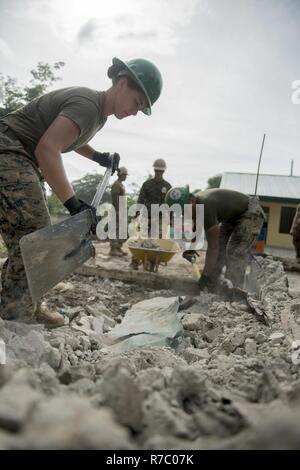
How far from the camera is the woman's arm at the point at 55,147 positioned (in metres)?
1.93

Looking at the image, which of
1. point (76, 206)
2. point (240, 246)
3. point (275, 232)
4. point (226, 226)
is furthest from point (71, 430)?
point (275, 232)

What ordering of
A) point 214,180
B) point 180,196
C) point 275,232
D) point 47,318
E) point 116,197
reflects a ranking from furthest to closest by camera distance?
point 214,180, point 275,232, point 116,197, point 180,196, point 47,318

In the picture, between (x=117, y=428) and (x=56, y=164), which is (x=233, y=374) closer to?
(x=117, y=428)

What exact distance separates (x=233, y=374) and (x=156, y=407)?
0.77 m

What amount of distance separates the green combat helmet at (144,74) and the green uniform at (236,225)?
93.8 inches

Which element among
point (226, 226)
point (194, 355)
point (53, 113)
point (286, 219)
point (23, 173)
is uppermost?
point (53, 113)

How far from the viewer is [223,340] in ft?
8.66

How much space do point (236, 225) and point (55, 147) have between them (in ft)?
11.8

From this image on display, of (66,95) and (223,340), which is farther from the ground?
(66,95)

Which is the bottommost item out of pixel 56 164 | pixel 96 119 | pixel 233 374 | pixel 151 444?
pixel 233 374

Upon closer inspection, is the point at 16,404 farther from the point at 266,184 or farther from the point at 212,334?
the point at 266,184

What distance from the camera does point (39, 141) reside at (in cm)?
200

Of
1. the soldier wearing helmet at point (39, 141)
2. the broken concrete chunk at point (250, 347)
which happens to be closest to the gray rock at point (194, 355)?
the broken concrete chunk at point (250, 347)

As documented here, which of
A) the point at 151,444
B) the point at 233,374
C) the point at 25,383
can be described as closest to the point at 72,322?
the point at 233,374
